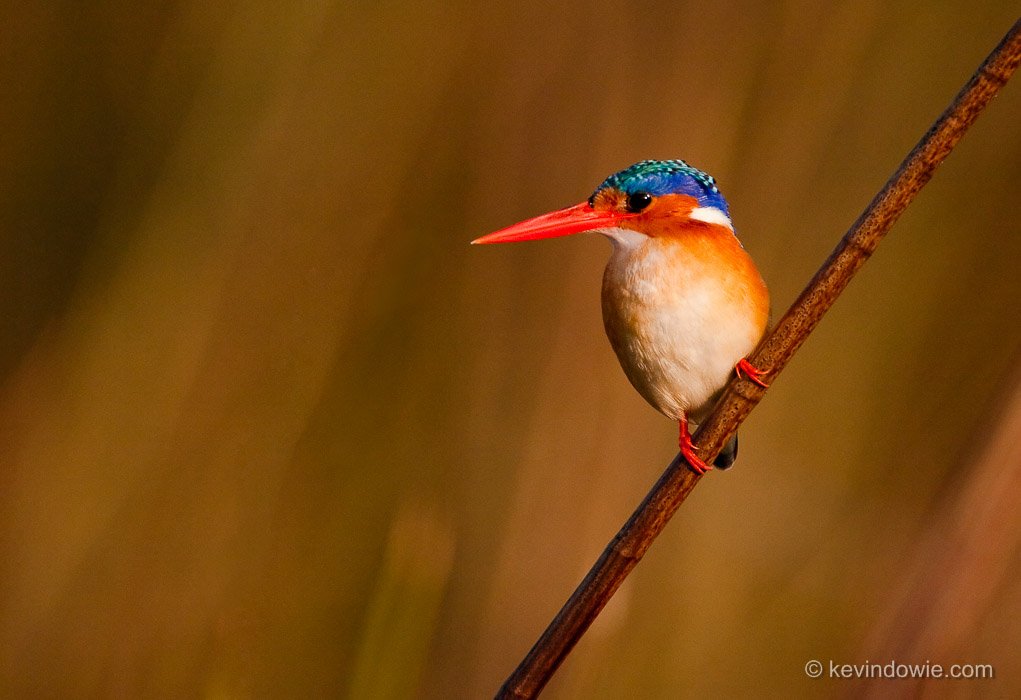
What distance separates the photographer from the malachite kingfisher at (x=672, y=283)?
1.72 meters

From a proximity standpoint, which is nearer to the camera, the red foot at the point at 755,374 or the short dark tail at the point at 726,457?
the red foot at the point at 755,374

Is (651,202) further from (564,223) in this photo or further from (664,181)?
(564,223)

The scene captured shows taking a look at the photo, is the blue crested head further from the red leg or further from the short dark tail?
the red leg

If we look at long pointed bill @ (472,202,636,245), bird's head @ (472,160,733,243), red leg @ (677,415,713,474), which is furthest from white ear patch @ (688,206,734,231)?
red leg @ (677,415,713,474)

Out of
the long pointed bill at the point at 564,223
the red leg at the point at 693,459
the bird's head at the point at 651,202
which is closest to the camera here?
the red leg at the point at 693,459

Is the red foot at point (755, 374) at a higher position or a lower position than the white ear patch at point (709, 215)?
lower

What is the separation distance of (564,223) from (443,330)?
1117mm

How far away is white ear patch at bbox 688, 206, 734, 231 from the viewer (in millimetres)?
1856

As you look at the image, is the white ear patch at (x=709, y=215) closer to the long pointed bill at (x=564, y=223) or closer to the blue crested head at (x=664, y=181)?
the blue crested head at (x=664, y=181)

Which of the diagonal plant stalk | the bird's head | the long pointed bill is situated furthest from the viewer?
the bird's head

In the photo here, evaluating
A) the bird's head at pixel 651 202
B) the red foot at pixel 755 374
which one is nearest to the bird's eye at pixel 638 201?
the bird's head at pixel 651 202

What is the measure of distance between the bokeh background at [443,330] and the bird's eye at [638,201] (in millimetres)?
584

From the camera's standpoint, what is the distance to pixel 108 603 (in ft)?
8.52

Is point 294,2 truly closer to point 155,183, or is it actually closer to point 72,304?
point 155,183
